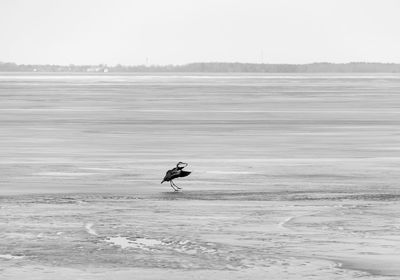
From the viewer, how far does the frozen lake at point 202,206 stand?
38.1ft

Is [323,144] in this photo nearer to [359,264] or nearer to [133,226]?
[133,226]

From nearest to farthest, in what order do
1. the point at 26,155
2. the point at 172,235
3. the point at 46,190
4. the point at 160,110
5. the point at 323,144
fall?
the point at 172,235 < the point at 46,190 < the point at 26,155 < the point at 323,144 < the point at 160,110

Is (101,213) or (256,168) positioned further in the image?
→ (256,168)

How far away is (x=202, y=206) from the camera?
16.5 meters

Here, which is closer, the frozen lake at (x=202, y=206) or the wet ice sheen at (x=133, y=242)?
the frozen lake at (x=202, y=206)

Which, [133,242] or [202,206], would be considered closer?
[133,242]

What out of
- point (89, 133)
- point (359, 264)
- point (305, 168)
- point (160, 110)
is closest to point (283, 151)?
point (305, 168)

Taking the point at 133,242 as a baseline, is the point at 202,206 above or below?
below

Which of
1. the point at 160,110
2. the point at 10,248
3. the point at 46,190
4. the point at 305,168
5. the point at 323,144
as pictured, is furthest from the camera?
the point at 160,110

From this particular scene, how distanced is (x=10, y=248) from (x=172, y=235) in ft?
6.58

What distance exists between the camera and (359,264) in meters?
11.6

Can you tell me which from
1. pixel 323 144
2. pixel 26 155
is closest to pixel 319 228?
pixel 26 155

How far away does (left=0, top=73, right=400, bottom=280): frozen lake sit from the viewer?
457 inches

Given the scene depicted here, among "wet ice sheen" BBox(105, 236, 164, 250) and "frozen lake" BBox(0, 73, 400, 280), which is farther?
"wet ice sheen" BBox(105, 236, 164, 250)
